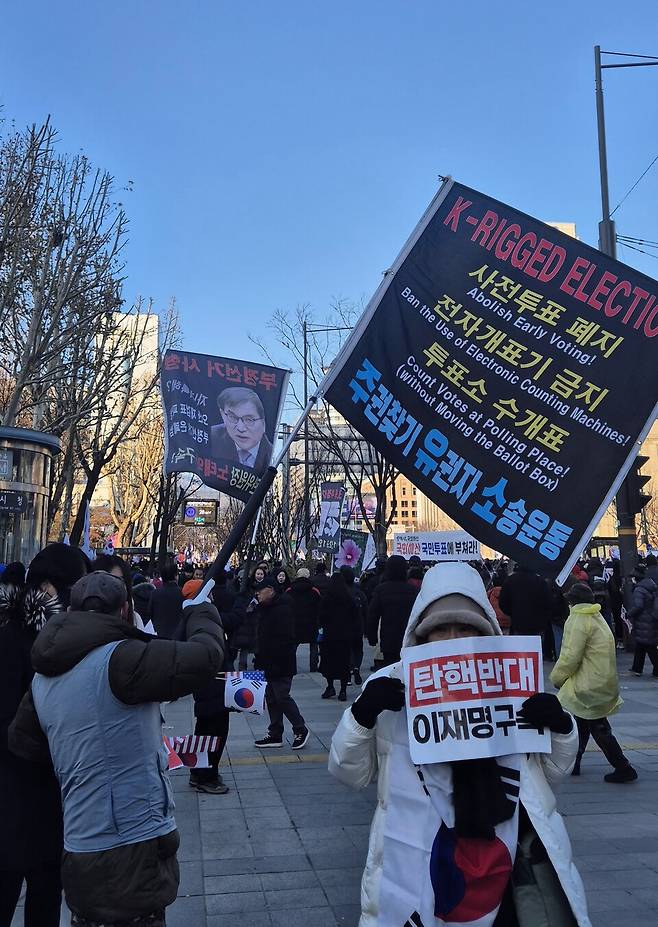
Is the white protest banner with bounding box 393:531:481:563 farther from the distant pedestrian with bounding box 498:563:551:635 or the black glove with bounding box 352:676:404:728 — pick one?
the black glove with bounding box 352:676:404:728

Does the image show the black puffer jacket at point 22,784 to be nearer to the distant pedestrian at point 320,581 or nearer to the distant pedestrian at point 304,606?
the distant pedestrian at point 304,606

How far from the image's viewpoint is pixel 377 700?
2.68 metres

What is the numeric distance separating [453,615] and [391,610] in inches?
255

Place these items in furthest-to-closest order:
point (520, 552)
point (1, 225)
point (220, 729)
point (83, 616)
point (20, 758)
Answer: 1. point (1, 225)
2. point (220, 729)
3. point (520, 552)
4. point (20, 758)
5. point (83, 616)

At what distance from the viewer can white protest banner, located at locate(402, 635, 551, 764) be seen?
2.56 metres

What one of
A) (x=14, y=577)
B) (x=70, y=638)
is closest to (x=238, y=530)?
(x=14, y=577)

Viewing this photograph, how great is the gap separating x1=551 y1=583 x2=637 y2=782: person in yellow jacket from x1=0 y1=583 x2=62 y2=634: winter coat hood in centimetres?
470

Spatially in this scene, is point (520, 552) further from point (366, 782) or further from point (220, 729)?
point (220, 729)

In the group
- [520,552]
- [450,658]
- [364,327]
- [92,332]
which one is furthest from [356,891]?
[92,332]

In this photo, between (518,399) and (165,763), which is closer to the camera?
(165,763)

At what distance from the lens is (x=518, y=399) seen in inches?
185

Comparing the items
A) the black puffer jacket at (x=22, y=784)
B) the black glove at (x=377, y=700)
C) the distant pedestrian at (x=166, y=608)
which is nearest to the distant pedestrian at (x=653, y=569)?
the distant pedestrian at (x=166, y=608)

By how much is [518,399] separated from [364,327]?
1117 mm

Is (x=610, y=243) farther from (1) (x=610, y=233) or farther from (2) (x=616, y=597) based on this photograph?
(2) (x=616, y=597)
